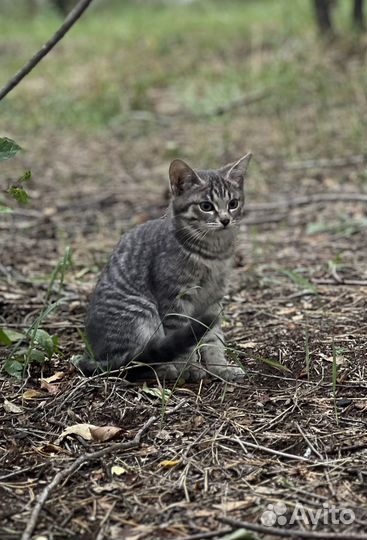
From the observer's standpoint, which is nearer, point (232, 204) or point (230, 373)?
point (230, 373)

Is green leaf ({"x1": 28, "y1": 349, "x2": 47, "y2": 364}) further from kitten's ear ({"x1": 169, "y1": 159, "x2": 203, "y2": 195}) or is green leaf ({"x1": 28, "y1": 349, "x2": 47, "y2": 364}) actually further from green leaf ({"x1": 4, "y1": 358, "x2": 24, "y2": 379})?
kitten's ear ({"x1": 169, "y1": 159, "x2": 203, "y2": 195})

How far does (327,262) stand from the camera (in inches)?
205

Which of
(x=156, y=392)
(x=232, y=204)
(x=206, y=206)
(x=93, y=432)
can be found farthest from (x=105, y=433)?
(x=232, y=204)

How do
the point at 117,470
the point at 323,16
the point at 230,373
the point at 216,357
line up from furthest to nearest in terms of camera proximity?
the point at 323,16 < the point at 216,357 < the point at 230,373 < the point at 117,470

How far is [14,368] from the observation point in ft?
12.1

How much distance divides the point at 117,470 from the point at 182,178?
160 centimetres

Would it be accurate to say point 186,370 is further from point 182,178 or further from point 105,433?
point 182,178

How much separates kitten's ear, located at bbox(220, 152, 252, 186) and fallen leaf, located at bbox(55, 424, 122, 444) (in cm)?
148

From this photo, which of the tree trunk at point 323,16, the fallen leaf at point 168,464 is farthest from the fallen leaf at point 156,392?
the tree trunk at point 323,16

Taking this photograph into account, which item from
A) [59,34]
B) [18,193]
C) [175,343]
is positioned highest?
[59,34]

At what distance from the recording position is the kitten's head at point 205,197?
12.6ft

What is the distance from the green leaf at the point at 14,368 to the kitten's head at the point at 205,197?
104 cm

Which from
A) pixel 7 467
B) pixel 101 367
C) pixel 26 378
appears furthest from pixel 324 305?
pixel 7 467

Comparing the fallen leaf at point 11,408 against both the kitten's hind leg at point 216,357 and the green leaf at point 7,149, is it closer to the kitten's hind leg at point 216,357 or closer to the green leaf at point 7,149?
the kitten's hind leg at point 216,357
